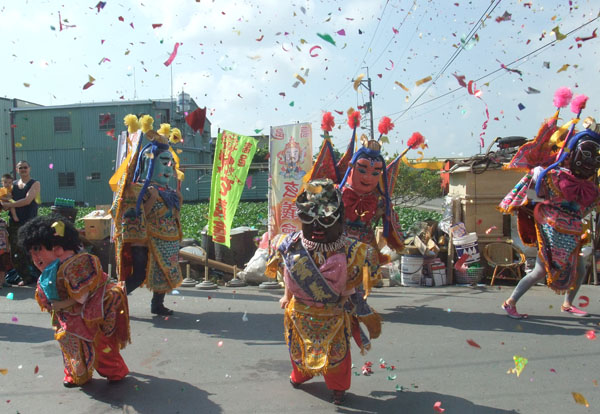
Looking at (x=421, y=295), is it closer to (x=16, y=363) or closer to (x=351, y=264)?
(x=351, y=264)

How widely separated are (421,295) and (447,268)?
41.6 inches

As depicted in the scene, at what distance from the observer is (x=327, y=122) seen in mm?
5531

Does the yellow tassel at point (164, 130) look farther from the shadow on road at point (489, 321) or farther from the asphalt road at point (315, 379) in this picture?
the shadow on road at point (489, 321)

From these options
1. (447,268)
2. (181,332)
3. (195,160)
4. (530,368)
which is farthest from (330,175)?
(195,160)

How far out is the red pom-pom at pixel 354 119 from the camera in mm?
5363

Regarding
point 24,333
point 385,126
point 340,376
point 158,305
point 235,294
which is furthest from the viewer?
point 235,294

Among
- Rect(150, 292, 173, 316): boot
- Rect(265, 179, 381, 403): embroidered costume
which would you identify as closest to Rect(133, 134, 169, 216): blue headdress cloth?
Rect(150, 292, 173, 316): boot

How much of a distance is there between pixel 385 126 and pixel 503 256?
11.4 ft

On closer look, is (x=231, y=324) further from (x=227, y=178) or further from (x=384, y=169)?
(x=227, y=178)

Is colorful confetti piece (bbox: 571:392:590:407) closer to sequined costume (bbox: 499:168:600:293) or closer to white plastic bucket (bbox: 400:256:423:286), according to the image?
sequined costume (bbox: 499:168:600:293)

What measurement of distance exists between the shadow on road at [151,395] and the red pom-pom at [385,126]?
10.3 feet

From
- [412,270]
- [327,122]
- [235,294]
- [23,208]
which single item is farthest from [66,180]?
[327,122]

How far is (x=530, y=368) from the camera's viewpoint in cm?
392

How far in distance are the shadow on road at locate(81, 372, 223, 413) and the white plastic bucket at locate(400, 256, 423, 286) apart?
457 centimetres
